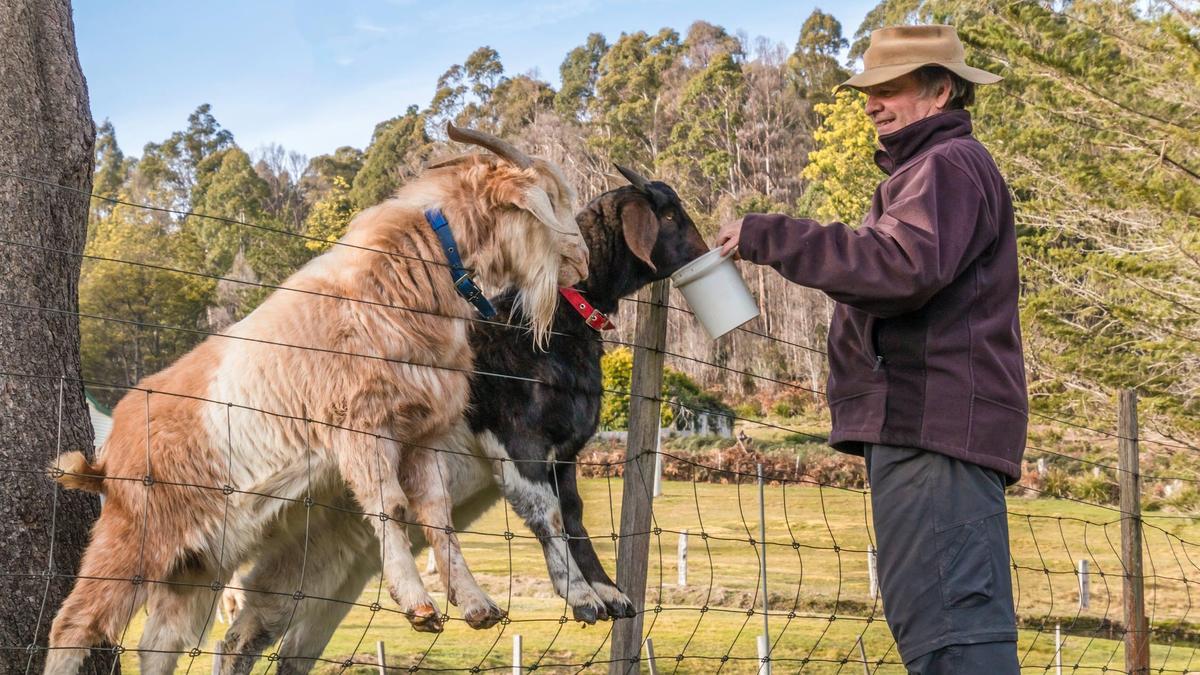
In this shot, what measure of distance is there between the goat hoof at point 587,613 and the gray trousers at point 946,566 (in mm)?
1627

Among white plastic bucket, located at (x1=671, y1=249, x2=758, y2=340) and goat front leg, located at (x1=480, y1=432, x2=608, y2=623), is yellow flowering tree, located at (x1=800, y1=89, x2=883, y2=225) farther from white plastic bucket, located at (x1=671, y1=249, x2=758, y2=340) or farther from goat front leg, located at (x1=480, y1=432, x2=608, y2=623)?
white plastic bucket, located at (x1=671, y1=249, x2=758, y2=340)

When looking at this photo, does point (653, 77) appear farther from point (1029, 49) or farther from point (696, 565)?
point (1029, 49)

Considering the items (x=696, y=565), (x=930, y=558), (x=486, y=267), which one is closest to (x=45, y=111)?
(x=486, y=267)

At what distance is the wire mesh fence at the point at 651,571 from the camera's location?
411 centimetres

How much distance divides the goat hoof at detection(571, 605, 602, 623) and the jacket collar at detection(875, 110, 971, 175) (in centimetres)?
221

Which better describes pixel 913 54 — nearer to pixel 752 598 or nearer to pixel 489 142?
pixel 489 142

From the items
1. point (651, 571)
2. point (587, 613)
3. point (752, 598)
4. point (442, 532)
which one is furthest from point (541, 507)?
point (651, 571)

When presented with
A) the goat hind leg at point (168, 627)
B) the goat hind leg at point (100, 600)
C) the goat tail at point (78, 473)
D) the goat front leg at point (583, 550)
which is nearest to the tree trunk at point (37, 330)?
the goat tail at point (78, 473)

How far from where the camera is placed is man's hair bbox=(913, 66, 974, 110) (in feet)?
10.9

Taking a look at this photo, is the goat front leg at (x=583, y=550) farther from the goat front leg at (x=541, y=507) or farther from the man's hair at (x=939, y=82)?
the man's hair at (x=939, y=82)

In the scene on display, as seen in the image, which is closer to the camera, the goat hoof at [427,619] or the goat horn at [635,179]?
the goat hoof at [427,619]

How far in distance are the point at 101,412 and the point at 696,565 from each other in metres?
13.2

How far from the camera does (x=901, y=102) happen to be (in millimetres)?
3371

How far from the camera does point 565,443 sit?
199 inches
